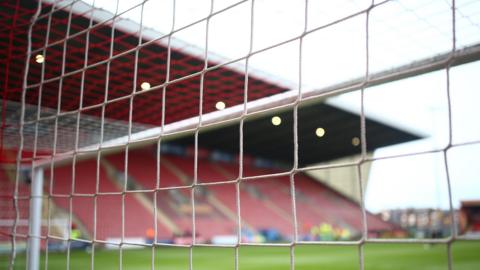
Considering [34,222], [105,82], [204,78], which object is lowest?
[34,222]

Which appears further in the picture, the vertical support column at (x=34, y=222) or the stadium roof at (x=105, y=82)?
the stadium roof at (x=105, y=82)

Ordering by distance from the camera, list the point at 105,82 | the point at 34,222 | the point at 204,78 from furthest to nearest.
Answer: the point at 204,78 → the point at 105,82 → the point at 34,222

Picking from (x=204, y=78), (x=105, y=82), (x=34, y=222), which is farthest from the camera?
(x=204, y=78)

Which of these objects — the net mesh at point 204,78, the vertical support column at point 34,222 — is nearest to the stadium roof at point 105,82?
the net mesh at point 204,78

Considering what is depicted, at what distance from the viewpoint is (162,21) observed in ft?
7.98

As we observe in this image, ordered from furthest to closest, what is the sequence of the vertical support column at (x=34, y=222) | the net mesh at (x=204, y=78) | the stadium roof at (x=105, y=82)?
the stadium roof at (x=105, y=82), the vertical support column at (x=34, y=222), the net mesh at (x=204, y=78)

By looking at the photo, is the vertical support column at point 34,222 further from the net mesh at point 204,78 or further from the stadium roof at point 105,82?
the stadium roof at point 105,82

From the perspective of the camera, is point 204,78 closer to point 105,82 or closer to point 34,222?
point 105,82

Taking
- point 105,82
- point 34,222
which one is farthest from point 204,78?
point 34,222

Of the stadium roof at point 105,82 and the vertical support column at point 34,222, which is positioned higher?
the stadium roof at point 105,82

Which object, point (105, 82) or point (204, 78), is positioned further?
point (204, 78)

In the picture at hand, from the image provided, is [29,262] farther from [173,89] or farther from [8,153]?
[8,153]

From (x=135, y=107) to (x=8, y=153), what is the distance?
4754 mm

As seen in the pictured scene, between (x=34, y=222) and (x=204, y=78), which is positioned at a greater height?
(x=204, y=78)
